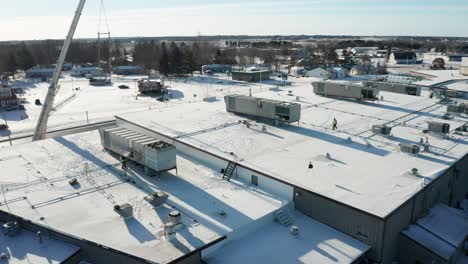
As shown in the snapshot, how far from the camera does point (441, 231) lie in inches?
699

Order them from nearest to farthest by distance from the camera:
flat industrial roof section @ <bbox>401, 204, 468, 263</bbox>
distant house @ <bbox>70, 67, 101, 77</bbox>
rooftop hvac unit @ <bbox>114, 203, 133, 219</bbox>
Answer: flat industrial roof section @ <bbox>401, 204, 468, 263</bbox> → rooftop hvac unit @ <bbox>114, 203, 133, 219</bbox> → distant house @ <bbox>70, 67, 101, 77</bbox>

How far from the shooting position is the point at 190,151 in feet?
81.1

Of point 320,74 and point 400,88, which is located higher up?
point 400,88

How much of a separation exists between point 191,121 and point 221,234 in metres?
16.6

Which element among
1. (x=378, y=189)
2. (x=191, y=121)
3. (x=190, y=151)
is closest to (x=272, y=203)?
(x=378, y=189)

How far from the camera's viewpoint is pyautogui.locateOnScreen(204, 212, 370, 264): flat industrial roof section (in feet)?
49.2

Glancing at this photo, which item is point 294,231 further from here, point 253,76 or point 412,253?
point 253,76

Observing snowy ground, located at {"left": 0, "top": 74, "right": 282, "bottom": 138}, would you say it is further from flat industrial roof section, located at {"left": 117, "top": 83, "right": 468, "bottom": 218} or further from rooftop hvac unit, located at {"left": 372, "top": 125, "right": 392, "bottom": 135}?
rooftop hvac unit, located at {"left": 372, "top": 125, "right": 392, "bottom": 135}

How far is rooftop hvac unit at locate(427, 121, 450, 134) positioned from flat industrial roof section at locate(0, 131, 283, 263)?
15590mm

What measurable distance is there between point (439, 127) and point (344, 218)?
14665mm

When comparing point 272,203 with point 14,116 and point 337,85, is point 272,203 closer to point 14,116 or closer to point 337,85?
point 337,85

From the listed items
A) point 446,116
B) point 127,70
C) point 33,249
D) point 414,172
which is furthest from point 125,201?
point 127,70

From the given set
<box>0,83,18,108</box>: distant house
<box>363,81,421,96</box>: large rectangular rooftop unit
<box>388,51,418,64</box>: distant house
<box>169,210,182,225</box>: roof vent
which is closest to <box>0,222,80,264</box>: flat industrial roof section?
<box>169,210,182,225</box>: roof vent

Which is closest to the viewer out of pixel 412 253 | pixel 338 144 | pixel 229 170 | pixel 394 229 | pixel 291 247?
pixel 291 247
